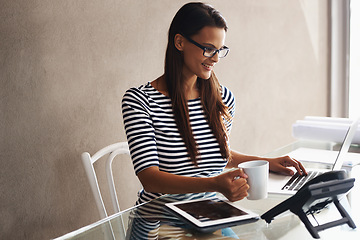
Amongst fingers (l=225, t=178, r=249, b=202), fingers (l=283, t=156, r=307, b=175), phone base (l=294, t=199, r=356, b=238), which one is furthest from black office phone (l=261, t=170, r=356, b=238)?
fingers (l=283, t=156, r=307, b=175)

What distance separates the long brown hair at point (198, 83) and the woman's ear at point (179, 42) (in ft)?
0.05

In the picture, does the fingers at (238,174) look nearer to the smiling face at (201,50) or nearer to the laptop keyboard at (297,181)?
the laptop keyboard at (297,181)

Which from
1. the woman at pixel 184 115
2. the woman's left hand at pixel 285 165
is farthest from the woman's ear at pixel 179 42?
the woman's left hand at pixel 285 165

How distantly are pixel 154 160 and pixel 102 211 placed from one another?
0.56 metres

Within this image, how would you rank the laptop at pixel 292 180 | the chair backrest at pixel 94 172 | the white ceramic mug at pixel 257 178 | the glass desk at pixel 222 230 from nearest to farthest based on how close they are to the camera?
the glass desk at pixel 222 230, the white ceramic mug at pixel 257 178, the laptop at pixel 292 180, the chair backrest at pixel 94 172

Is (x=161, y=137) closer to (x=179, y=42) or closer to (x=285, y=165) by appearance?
(x=179, y=42)

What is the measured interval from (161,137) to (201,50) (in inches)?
13.6

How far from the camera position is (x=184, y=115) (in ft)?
5.45

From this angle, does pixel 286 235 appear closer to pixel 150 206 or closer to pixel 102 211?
pixel 150 206

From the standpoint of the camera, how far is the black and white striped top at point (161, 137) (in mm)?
1509

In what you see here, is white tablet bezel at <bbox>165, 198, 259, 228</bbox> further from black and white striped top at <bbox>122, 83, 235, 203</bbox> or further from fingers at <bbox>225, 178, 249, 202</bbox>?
black and white striped top at <bbox>122, 83, 235, 203</bbox>

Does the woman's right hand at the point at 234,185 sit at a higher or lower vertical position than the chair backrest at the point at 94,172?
higher

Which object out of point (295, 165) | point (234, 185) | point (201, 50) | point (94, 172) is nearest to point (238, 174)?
point (234, 185)

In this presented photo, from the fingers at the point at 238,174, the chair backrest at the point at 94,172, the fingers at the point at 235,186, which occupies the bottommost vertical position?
the chair backrest at the point at 94,172
